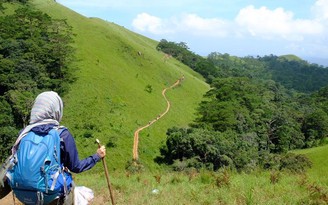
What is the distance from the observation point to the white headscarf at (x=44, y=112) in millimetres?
3701

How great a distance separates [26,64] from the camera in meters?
42.1

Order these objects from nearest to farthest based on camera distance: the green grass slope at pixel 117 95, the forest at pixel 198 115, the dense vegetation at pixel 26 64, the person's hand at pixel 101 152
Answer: the person's hand at pixel 101 152 < the forest at pixel 198 115 < the dense vegetation at pixel 26 64 < the green grass slope at pixel 117 95

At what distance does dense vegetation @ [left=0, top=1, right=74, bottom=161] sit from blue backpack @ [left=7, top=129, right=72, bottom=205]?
32.7m

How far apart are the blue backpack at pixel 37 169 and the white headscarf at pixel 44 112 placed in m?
0.15

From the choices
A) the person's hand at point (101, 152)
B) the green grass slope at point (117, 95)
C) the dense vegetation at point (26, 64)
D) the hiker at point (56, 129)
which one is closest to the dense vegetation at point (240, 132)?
the green grass slope at point (117, 95)

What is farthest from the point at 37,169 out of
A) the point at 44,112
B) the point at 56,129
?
the point at 44,112

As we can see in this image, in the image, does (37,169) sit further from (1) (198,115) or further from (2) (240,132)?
(1) (198,115)

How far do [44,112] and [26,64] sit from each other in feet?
136

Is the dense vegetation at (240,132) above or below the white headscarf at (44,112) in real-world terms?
below

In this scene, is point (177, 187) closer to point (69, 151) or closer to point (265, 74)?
point (69, 151)

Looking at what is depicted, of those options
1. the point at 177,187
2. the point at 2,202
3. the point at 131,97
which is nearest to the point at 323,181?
the point at 177,187

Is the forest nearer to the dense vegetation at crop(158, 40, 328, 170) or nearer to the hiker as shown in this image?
the dense vegetation at crop(158, 40, 328, 170)

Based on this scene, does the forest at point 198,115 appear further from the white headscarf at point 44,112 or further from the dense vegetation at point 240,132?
the white headscarf at point 44,112

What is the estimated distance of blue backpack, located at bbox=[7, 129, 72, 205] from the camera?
340 centimetres
